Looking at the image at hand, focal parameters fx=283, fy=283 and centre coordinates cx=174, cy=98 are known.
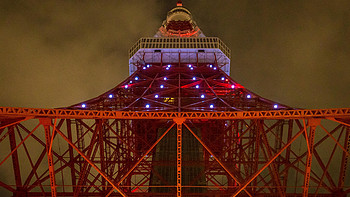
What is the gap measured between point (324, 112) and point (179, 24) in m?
35.8

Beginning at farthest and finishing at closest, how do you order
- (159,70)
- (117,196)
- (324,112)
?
(159,70), (117,196), (324,112)

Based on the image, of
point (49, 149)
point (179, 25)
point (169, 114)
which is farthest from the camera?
point (179, 25)

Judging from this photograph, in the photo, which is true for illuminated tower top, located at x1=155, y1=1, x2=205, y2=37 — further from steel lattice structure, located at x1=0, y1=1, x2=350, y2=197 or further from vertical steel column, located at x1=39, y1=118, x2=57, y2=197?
vertical steel column, located at x1=39, y1=118, x2=57, y2=197

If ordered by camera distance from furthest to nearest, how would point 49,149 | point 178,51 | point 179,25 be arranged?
point 179,25 → point 178,51 → point 49,149

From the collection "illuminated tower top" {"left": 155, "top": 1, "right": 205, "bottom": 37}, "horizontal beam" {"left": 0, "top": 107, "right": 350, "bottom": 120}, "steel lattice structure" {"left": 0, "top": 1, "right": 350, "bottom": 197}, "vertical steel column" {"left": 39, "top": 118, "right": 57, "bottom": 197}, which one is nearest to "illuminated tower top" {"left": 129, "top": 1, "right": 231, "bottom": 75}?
"steel lattice structure" {"left": 0, "top": 1, "right": 350, "bottom": 197}

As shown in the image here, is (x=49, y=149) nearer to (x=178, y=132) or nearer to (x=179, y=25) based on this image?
(x=178, y=132)

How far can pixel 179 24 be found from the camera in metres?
44.2

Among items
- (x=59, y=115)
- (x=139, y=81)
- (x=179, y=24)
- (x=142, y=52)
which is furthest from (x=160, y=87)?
(x=179, y=24)

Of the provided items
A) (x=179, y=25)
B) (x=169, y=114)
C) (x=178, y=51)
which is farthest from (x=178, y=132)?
(x=179, y=25)

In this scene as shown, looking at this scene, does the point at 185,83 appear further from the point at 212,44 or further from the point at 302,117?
the point at 302,117

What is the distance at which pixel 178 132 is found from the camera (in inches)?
453

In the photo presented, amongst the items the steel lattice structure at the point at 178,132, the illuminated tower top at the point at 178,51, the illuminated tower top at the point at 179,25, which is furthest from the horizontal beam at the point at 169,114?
the illuminated tower top at the point at 179,25

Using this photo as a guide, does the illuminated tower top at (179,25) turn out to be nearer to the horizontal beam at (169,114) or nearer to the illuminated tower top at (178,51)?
the illuminated tower top at (178,51)

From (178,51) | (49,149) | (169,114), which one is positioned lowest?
(49,149)
